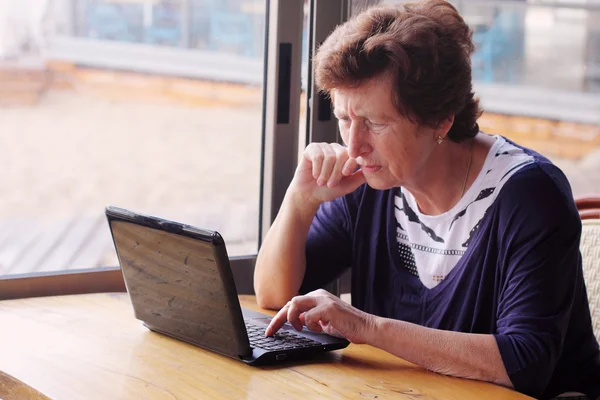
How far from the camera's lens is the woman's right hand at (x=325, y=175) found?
1776mm

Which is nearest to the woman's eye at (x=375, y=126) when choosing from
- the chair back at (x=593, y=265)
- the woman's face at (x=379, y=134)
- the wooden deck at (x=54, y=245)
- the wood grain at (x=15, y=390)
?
the woman's face at (x=379, y=134)

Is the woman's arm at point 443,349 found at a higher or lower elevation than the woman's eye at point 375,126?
lower

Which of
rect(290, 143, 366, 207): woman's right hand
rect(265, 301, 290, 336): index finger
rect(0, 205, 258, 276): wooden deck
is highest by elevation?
rect(290, 143, 366, 207): woman's right hand

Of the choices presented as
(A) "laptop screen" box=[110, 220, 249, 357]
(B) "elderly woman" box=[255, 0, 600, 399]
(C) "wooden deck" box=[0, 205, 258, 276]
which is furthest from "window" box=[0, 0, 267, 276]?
(A) "laptop screen" box=[110, 220, 249, 357]

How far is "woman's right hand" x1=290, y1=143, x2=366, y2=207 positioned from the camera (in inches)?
69.9

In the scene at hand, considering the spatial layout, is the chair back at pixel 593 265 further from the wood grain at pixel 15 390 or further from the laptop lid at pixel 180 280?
the wood grain at pixel 15 390

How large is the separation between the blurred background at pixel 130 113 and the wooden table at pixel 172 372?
61 centimetres

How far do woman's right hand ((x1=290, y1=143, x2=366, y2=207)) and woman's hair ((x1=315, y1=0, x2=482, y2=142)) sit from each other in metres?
0.17

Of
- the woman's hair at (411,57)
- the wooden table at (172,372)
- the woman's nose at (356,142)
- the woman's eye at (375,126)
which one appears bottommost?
the wooden table at (172,372)

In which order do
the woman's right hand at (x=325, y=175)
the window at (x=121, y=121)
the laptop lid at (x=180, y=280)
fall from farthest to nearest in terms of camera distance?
1. the window at (x=121, y=121)
2. the woman's right hand at (x=325, y=175)
3. the laptop lid at (x=180, y=280)

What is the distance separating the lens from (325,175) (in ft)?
5.85

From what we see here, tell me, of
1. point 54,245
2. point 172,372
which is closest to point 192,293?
point 172,372

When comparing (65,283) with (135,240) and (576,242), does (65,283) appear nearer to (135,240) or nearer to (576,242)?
(135,240)

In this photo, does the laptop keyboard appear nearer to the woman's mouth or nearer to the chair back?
the woman's mouth
